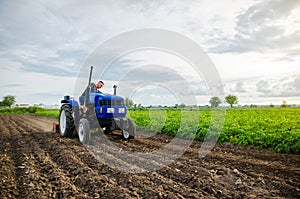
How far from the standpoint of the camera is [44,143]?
8.86 meters

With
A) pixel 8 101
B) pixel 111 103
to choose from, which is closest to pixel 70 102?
pixel 111 103

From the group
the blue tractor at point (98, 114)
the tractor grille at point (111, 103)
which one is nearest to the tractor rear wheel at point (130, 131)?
the blue tractor at point (98, 114)

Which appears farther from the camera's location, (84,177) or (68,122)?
(68,122)

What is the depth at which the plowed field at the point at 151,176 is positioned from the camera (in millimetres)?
4281

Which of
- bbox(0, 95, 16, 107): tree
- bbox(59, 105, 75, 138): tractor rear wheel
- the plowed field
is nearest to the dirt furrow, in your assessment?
the plowed field

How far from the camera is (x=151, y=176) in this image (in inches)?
201

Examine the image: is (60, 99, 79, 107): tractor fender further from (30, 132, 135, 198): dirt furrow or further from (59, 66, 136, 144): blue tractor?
(30, 132, 135, 198): dirt furrow

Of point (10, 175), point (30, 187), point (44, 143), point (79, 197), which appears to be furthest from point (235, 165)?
point (44, 143)

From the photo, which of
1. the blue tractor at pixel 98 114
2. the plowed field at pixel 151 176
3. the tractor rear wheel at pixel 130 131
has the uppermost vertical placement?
the blue tractor at pixel 98 114

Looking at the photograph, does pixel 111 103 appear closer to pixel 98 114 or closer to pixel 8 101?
pixel 98 114

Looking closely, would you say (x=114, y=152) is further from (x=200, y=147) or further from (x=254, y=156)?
(x=254, y=156)

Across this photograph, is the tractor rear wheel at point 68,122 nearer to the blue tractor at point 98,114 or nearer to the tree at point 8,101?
the blue tractor at point 98,114

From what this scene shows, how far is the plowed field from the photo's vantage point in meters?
4.28

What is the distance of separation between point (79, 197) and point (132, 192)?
835 mm
